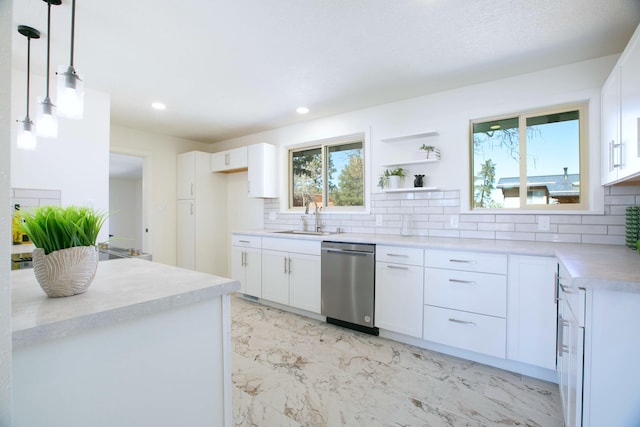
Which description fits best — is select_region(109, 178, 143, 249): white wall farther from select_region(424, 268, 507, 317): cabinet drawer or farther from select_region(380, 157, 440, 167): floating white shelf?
select_region(424, 268, 507, 317): cabinet drawer

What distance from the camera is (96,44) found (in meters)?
2.20

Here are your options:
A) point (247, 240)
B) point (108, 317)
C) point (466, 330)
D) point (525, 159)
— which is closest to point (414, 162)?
point (525, 159)

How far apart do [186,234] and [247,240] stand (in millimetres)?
1330

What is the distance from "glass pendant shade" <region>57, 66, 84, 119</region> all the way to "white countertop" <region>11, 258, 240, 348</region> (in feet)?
2.74

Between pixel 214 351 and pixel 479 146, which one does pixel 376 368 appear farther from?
pixel 479 146

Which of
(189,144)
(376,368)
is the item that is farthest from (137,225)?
(376,368)

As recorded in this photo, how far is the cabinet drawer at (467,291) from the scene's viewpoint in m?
2.24

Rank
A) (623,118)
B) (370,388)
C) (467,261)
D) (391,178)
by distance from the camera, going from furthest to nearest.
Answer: (391,178) → (467,261) → (370,388) → (623,118)

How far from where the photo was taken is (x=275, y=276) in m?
3.60

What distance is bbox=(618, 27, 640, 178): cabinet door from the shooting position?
1534 millimetres

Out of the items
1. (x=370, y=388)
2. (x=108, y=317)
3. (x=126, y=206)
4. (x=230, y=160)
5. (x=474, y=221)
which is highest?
(x=230, y=160)

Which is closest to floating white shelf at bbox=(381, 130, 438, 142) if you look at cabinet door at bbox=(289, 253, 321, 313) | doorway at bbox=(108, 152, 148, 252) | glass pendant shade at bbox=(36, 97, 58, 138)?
cabinet door at bbox=(289, 253, 321, 313)

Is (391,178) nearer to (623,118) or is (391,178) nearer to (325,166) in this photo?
(325,166)

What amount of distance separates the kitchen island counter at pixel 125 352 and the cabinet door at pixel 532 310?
2.02 meters
